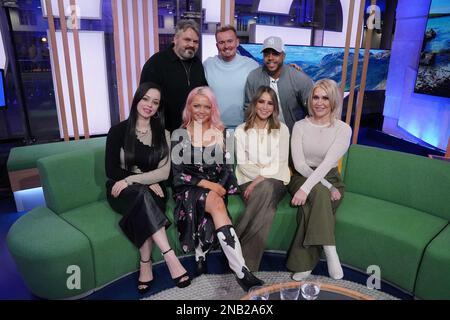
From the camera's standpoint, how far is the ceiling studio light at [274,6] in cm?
433

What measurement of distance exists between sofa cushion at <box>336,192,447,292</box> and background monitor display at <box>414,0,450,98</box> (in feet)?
10.2

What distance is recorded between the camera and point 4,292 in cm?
228

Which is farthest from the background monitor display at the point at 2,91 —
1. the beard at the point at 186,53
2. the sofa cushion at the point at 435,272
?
the sofa cushion at the point at 435,272

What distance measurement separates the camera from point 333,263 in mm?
2402

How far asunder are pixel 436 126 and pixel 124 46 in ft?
14.5

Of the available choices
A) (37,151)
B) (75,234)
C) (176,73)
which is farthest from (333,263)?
(37,151)

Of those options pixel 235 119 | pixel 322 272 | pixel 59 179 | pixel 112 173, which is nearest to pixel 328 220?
pixel 322 272

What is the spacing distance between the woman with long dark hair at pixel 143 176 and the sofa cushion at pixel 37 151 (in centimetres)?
108

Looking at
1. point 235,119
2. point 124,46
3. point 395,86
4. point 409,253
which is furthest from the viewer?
point 395,86

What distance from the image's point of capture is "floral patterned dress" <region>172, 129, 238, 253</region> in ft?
7.86

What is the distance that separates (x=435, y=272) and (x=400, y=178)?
31.8 inches

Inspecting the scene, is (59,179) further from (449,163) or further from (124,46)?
(449,163)

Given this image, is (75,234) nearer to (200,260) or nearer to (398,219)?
(200,260)
